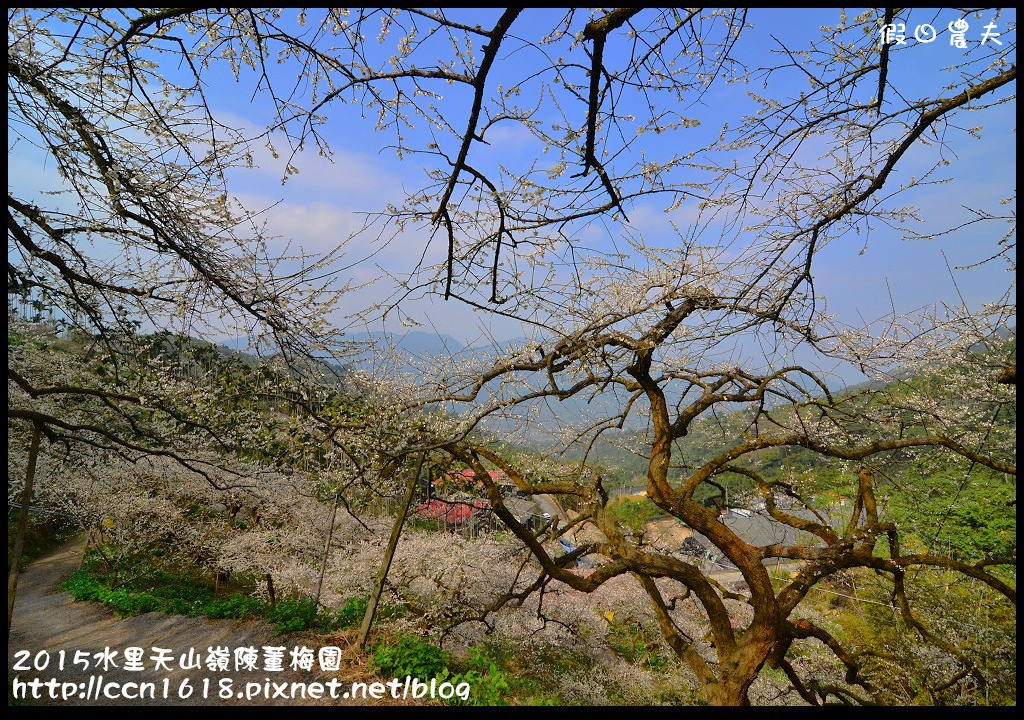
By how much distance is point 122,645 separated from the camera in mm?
6645

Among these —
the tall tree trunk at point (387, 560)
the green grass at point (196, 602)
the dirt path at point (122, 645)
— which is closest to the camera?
the tall tree trunk at point (387, 560)

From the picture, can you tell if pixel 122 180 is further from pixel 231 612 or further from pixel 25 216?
pixel 231 612

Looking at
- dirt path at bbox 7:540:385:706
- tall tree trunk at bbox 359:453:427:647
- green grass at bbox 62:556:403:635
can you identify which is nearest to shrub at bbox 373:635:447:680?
tall tree trunk at bbox 359:453:427:647

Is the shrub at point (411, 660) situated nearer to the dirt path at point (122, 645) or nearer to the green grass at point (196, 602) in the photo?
the dirt path at point (122, 645)

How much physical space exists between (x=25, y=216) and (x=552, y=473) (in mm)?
5938

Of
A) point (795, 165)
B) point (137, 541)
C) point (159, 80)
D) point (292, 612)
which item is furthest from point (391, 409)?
point (137, 541)

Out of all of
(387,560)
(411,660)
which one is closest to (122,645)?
(411,660)

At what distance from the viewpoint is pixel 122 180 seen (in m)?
1.97

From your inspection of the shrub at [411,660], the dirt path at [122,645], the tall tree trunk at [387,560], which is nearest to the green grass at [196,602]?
the dirt path at [122,645]

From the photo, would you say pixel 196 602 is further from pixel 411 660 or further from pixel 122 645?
pixel 411 660

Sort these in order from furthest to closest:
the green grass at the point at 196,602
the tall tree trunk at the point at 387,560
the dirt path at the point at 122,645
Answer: the green grass at the point at 196,602
the dirt path at the point at 122,645
the tall tree trunk at the point at 387,560

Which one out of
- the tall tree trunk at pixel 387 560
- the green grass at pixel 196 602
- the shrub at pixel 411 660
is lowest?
the green grass at pixel 196 602

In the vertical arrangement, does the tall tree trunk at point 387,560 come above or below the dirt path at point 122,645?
above

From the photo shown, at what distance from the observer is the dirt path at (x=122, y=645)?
15.6 ft
